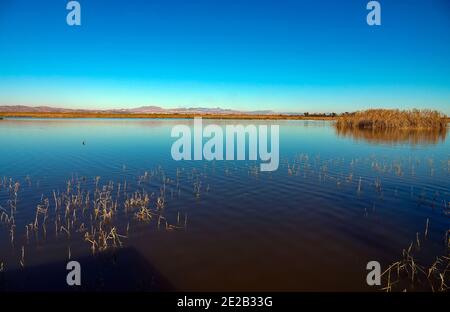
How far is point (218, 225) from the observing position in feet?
31.2

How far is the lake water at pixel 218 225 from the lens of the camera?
22.2 ft

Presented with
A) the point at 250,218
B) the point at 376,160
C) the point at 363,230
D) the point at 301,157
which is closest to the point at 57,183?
the point at 250,218

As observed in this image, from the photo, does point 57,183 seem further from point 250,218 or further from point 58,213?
point 250,218

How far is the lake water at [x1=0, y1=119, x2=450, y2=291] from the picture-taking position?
6.75m

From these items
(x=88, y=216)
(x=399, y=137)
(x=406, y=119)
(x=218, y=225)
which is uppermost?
(x=406, y=119)

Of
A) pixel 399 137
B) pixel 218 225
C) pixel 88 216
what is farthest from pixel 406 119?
pixel 88 216

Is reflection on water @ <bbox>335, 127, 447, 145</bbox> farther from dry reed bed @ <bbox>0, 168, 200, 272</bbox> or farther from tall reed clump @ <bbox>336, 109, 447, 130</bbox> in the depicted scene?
dry reed bed @ <bbox>0, 168, 200, 272</bbox>

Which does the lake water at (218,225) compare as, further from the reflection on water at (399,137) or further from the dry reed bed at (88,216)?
the reflection on water at (399,137)

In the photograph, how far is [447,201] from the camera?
480 inches

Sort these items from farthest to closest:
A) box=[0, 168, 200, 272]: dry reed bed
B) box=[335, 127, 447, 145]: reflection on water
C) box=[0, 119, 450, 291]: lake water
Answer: box=[335, 127, 447, 145]: reflection on water, box=[0, 168, 200, 272]: dry reed bed, box=[0, 119, 450, 291]: lake water

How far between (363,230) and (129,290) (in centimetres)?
708

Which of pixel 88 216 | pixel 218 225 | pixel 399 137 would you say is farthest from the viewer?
pixel 399 137

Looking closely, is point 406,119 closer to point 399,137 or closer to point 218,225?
point 399,137

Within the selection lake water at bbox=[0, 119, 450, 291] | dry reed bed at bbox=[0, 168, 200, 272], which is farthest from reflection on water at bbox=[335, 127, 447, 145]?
dry reed bed at bbox=[0, 168, 200, 272]
